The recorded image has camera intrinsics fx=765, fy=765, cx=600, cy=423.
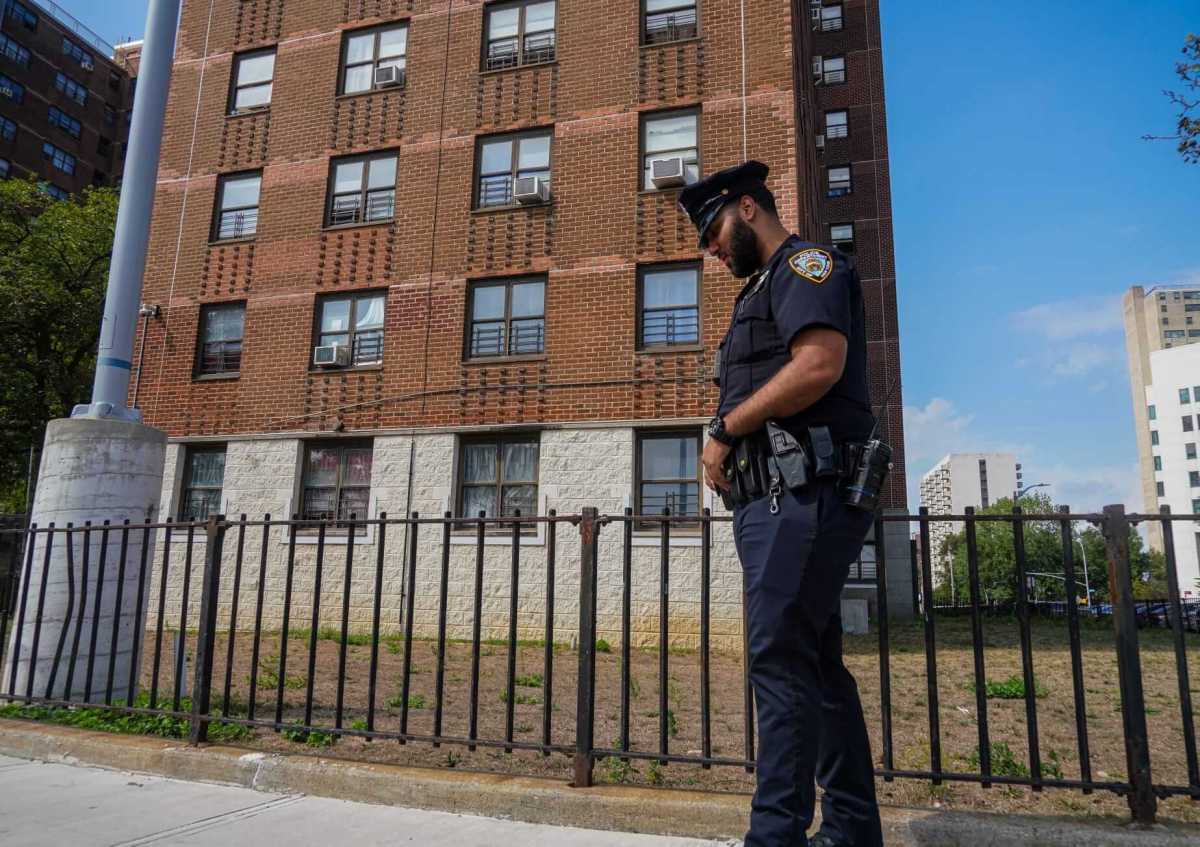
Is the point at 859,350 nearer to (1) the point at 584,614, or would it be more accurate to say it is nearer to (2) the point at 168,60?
(1) the point at 584,614

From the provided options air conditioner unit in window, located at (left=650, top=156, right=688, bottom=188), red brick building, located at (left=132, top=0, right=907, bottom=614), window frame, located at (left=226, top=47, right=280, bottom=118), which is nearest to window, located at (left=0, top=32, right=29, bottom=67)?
red brick building, located at (left=132, top=0, right=907, bottom=614)

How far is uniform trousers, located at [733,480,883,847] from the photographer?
91.7 inches

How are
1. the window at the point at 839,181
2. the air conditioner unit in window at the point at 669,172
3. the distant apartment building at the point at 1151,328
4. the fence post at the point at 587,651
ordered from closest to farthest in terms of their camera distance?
the fence post at the point at 587,651 → the air conditioner unit in window at the point at 669,172 → the window at the point at 839,181 → the distant apartment building at the point at 1151,328

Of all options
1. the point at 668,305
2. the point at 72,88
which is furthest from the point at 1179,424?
the point at 72,88

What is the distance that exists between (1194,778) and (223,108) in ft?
65.2

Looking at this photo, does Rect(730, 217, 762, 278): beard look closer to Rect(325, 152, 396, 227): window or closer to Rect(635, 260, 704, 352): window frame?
Rect(635, 260, 704, 352): window frame

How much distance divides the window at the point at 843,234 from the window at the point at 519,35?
17.4m

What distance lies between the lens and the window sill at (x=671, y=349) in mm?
13164

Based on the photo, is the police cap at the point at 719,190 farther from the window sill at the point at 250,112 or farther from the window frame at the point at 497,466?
the window sill at the point at 250,112

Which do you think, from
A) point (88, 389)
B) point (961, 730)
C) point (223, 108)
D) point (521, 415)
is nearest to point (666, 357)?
point (521, 415)

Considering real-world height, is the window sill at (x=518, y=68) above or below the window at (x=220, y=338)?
above

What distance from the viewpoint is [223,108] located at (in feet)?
56.9

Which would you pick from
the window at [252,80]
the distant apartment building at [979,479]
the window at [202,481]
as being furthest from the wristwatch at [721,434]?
the distant apartment building at [979,479]

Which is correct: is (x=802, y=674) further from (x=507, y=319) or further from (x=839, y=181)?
(x=839, y=181)
